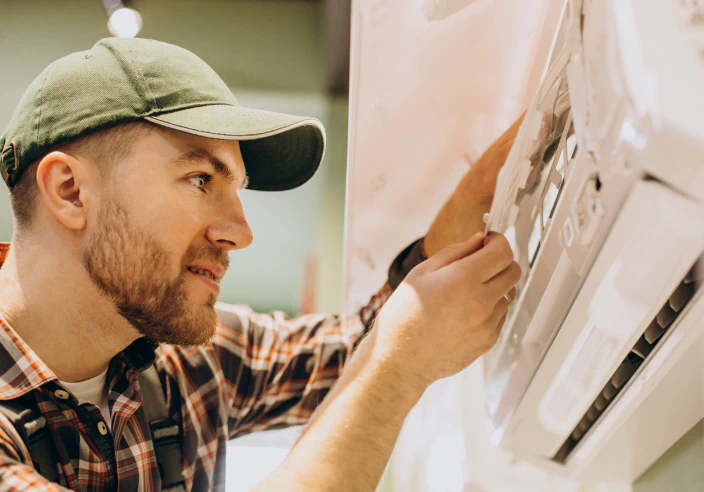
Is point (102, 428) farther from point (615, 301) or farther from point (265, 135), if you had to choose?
point (615, 301)

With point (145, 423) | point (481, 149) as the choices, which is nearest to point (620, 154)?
point (481, 149)

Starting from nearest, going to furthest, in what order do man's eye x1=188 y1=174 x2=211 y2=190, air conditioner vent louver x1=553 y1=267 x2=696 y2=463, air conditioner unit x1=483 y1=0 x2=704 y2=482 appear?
air conditioner unit x1=483 y1=0 x2=704 y2=482 < air conditioner vent louver x1=553 y1=267 x2=696 y2=463 < man's eye x1=188 y1=174 x2=211 y2=190

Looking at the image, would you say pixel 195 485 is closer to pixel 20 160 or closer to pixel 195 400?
pixel 195 400

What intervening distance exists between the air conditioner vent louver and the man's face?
0.57 meters

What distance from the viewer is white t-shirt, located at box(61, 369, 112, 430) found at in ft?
2.87

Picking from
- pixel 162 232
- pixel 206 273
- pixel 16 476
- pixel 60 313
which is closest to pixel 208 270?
pixel 206 273

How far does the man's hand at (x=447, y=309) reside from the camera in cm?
62

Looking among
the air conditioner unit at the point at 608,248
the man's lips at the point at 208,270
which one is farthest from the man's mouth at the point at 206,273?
the air conditioner unit at the point at 608,248

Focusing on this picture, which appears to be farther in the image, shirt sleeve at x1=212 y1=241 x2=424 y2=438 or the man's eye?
shirt sleeve at x1=212 y1=241 x2=424 y2=438

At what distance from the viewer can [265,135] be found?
0.82 metres

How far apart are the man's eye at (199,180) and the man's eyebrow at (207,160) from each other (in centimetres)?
2

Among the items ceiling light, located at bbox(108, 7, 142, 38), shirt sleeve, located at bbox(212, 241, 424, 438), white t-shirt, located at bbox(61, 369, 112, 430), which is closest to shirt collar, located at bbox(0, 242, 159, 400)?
white t-shirt, located at bbox(61, 369, 112, 430)

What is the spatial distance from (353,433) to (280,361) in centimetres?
53

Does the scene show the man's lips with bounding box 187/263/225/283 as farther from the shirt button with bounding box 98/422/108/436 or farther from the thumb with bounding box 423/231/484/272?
the thumb with bounding box 423/231/484/272
